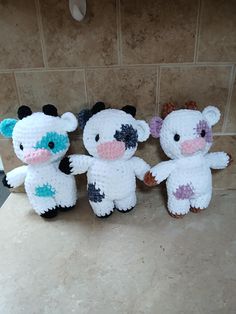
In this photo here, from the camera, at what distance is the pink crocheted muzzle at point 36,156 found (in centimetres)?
70

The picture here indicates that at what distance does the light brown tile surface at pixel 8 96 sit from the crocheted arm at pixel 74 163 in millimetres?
214

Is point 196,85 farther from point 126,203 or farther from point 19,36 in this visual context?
point 19,36

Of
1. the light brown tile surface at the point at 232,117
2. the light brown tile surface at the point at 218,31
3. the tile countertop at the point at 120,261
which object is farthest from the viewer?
the light brown tile surface at the point at 232,117

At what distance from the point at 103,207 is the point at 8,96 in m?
0.40

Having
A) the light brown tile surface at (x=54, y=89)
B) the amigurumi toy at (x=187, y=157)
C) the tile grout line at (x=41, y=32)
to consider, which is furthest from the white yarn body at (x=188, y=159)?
→ the tile grout line at (x=41, y=32)

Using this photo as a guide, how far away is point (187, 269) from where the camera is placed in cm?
63

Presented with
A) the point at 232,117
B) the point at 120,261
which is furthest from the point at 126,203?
the point at 232,117

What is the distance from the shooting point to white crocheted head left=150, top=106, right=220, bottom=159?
2.28 ft

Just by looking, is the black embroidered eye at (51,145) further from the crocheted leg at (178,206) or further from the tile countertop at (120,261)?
the crocheted leg at (178,206)

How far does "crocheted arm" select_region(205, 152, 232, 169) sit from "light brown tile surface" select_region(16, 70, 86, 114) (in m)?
0.37

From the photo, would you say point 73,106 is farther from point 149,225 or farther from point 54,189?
point 149,225

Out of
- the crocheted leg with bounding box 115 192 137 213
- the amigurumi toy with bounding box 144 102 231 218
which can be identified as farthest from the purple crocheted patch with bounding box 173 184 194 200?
the crocheted leg with bounding box 115 192 137 213

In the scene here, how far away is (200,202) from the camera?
2.55ft

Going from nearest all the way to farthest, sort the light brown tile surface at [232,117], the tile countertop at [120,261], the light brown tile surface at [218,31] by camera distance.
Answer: the tile countertop at [120,261] → the light brown tile surface at [218,31] → the light brown tile surface at [232,117]
